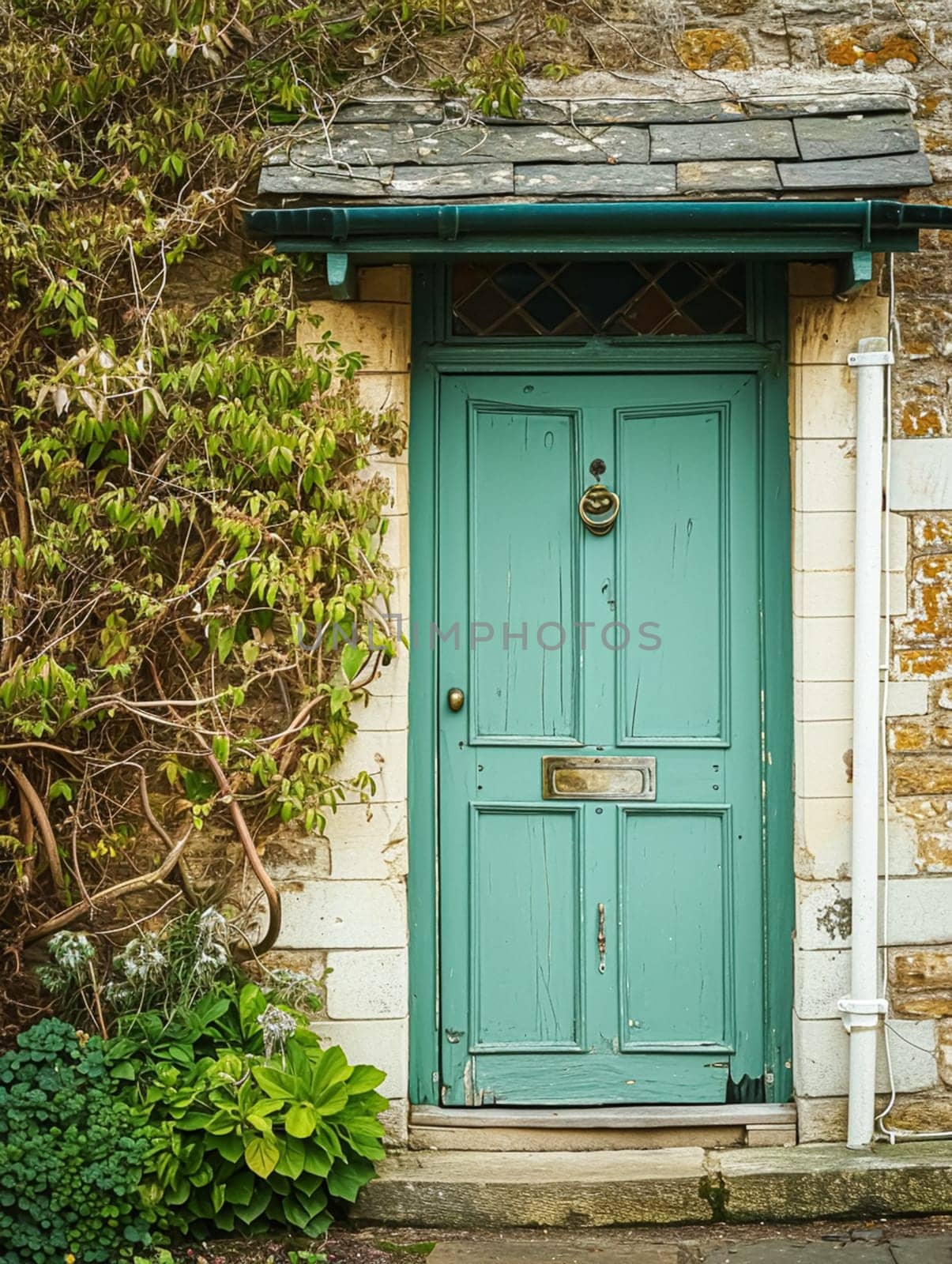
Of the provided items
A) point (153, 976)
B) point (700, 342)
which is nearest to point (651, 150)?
point (700, 342)

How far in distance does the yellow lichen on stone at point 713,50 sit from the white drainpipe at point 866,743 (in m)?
1.04

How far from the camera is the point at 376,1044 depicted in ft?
13.1

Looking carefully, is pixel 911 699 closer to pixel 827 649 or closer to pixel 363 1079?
pixel 827 649

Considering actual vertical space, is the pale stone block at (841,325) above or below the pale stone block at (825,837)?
above

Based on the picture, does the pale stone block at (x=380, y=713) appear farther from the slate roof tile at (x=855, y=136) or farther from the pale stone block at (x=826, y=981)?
the slate roof tile at (x=855, y=136)

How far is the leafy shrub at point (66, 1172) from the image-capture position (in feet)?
11.3

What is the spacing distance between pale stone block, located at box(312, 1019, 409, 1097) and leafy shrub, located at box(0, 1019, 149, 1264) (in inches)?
26.8

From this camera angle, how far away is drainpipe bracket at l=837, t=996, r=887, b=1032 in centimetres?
393

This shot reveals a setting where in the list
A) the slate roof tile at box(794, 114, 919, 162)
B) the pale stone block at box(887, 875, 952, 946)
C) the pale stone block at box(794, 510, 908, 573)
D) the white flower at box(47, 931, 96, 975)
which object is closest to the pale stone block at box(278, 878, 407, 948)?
the white flower at box(47, 931, 96, 975)

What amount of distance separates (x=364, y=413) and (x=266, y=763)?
1.13 metres

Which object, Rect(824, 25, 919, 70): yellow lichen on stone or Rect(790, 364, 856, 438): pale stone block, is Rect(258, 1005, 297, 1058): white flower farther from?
Rect(824, 25, 919, 70): yellow lichen on stone

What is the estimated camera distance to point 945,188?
4.01m

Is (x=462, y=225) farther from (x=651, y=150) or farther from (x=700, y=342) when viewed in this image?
(x=700, y=342)

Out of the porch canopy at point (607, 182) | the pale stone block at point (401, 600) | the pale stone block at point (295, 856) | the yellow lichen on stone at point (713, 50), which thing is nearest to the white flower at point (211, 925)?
the pale stone block at point (295, 856)
